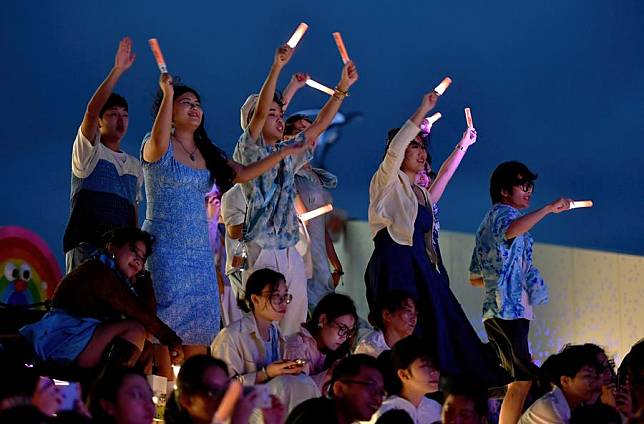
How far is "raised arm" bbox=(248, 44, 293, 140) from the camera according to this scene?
5250 millimetres

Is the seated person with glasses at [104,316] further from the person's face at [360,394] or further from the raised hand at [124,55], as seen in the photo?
the person's face at [360,394]

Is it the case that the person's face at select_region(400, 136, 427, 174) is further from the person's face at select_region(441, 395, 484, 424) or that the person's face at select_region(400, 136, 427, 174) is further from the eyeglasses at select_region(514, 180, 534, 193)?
the person's face at select_region(441, 395, 484, 424)

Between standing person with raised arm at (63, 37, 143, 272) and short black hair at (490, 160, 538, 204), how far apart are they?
1.73 metres

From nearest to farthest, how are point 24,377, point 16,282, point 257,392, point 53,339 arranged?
point 257,392, point 24,377, point 53,339, point 16,282

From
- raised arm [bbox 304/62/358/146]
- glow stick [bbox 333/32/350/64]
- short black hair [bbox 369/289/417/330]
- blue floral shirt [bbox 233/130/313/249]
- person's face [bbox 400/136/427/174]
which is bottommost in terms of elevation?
short black hair [bbox 369/289/417/330]

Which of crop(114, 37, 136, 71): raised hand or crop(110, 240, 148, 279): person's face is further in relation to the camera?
crop(114, 37, 136, 71): raised hand

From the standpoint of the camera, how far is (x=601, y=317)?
26.9 feet

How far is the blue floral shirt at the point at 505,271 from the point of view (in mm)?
5902

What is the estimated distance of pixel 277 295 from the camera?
4918 millimetres

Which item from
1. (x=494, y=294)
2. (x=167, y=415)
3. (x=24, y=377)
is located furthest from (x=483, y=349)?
(x=24, y=377)

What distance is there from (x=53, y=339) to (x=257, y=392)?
Result: 5.42 feet

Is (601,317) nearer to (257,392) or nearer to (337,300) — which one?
(337,300)

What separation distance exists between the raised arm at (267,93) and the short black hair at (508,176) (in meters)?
1.26

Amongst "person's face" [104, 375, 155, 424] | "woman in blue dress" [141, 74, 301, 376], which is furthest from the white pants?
"person's face" [104, 375, 155, 424]
